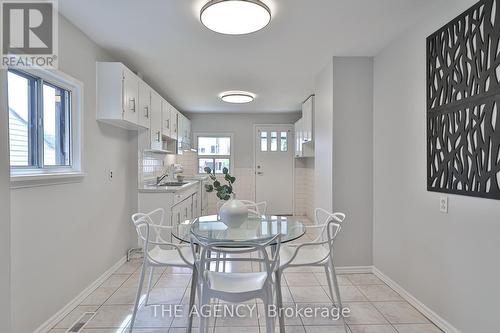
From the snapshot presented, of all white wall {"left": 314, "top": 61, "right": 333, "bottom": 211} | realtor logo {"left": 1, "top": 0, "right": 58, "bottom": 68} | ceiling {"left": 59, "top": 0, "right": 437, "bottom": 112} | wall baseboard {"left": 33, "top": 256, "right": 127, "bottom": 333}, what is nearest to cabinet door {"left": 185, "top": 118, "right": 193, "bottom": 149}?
ceiling {"left": 59, "top": 0, "right": 437, "bottom": 112}

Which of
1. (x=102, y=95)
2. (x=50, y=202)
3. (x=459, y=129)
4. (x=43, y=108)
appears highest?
(x=102, y=95)

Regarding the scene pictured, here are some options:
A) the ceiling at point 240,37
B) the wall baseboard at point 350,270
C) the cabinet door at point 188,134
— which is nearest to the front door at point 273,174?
the cabinet door at point 188,134

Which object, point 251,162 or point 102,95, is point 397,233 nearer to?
point 102,95

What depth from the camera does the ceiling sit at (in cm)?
217

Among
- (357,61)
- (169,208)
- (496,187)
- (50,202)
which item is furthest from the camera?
(169,208)

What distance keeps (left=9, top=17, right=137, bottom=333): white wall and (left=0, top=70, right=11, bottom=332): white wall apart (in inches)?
12.7

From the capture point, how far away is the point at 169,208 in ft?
11.8

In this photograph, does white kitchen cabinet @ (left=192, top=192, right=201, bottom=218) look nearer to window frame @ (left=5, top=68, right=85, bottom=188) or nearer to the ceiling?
the ceiling

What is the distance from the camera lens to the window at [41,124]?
191 cm

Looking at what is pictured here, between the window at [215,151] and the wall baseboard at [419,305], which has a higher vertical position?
the window at [215,151]

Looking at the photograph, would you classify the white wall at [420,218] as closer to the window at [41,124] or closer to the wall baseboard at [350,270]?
the wall baseboard at [350,270]

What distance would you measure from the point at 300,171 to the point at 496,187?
16.4 feet

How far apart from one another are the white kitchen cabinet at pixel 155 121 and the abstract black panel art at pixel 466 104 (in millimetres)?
3055

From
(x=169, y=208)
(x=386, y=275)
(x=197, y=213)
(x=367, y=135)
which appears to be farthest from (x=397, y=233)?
(x=197, y=213)
